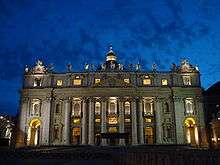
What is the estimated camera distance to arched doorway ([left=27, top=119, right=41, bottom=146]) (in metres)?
75.2

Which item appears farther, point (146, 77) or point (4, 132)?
point (4, 132)

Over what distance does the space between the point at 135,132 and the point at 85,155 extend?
1504 inches

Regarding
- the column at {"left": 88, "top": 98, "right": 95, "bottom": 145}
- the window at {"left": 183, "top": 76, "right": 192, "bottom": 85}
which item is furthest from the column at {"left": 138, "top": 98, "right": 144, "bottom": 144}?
the window at {"left": 183, "top": 76, "right": 192, "bottom": 85}

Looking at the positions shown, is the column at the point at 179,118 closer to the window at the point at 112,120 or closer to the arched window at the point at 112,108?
the window at the point at 112,120

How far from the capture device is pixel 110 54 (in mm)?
92500

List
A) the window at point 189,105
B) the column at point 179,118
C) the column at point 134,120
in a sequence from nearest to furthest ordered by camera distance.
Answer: the column at point 134,120 → the column at point 179,118 → the window at point 189,105

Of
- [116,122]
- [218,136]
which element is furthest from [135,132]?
[218,136]

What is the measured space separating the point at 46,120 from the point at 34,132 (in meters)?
6.47

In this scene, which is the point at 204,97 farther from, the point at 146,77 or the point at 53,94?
the point at 53,94

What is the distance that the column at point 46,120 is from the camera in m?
72.8

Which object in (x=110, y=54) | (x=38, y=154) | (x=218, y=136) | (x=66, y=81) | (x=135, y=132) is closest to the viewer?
(x=38, y=154)

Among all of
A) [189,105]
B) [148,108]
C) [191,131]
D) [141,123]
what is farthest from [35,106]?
[191,131]

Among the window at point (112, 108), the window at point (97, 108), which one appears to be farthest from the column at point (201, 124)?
the window at point (97, 108)

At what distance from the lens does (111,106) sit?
75875 mm
